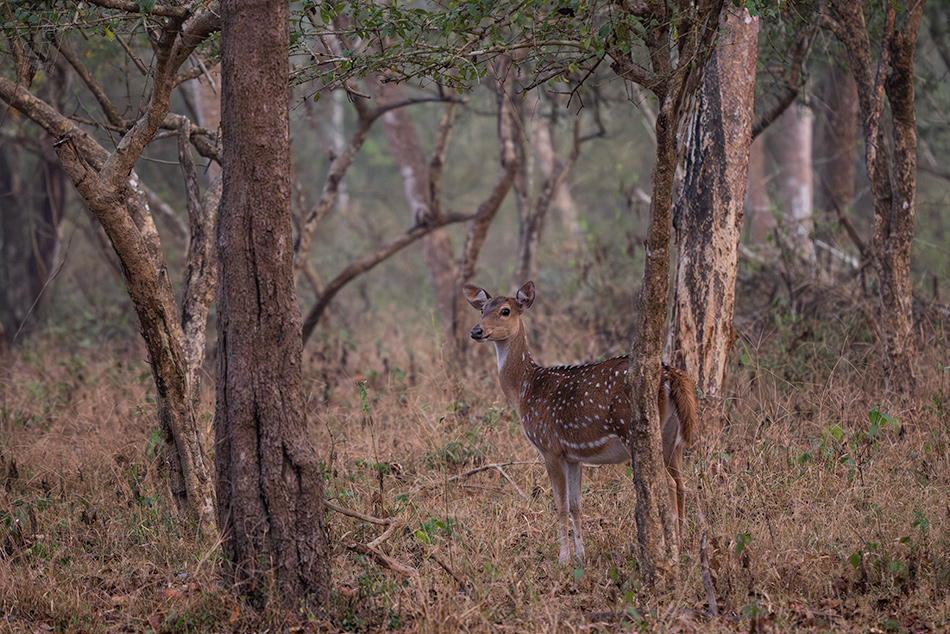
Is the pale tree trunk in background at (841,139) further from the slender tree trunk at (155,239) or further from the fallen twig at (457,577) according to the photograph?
the slender tree trunk at (155,239)

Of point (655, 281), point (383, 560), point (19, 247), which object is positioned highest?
point (19, 247)

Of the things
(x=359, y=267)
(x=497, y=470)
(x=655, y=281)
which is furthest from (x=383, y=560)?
(x=359, y=267)

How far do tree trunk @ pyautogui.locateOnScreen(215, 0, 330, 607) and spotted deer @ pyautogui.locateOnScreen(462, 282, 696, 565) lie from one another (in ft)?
5.38

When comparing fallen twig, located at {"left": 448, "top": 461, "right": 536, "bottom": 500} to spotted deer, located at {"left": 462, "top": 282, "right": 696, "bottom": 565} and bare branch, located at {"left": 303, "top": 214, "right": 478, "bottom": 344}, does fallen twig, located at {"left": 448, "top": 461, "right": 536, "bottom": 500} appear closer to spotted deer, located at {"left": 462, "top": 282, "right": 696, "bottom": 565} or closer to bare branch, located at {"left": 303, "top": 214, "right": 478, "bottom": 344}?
spotted deer, located at {"left": 462, "top": 282, "right": 696, "bottom": 565}

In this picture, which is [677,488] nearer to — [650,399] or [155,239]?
[650,399]

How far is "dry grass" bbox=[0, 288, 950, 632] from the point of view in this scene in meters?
4.10

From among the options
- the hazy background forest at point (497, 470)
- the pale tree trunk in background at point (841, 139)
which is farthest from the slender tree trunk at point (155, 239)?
the pale tree trunk in background at point (841, 139)

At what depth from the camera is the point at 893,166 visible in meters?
7.28

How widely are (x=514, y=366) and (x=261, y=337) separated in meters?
2.35

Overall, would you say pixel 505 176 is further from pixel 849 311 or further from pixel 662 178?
pixel 662 178

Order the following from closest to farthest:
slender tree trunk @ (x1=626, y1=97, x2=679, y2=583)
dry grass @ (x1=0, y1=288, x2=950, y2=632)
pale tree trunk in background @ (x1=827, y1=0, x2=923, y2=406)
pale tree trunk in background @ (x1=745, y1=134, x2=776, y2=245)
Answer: dry grass @ (x1=0, y1=288, x2=950, y2=632) < slender tree trunk @ (x1=626, y1=97, x2=679, y2=583) < pale tree trunk in background @ (x1=827, y1=0, x2=923, y2=406) < pale tree trunk in background @ (x1=745, y1=134, x2=776, y2=245)

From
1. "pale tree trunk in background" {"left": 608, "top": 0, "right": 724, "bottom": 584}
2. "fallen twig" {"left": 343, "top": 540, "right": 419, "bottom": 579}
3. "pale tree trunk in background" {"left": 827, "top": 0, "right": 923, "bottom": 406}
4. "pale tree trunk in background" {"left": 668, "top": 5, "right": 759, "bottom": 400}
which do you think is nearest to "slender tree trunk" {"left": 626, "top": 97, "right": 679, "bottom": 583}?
"pale tree trunk in background" {"left": 608, "top": 0, "right": 724, "bottom": 584}

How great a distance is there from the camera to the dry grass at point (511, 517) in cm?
410

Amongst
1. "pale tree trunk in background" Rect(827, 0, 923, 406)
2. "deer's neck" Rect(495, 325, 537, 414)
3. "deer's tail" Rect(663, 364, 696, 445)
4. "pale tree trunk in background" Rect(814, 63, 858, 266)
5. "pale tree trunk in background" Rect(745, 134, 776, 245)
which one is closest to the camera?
"deer's tail" Rect(663, 364, 696, 445)
